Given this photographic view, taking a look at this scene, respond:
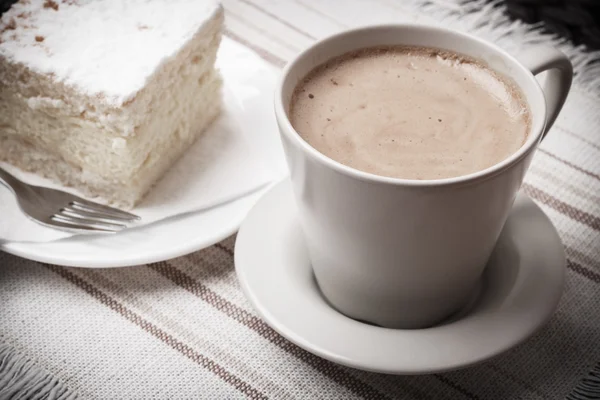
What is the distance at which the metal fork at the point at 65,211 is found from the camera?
1108 millimetres

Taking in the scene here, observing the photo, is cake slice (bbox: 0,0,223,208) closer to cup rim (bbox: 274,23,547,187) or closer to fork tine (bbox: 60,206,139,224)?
fork tine (bbox: 60,206,139,224)

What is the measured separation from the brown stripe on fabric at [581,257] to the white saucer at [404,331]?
137mm

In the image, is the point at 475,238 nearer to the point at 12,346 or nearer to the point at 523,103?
the point at 523,103

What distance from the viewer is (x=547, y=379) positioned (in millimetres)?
921

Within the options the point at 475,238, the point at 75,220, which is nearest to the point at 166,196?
the point at 75,220

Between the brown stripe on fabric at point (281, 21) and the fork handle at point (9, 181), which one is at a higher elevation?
the brown stripe on fabric at point (281, 21)

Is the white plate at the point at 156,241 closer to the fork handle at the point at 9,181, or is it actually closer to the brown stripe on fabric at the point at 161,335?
the brown stripe on fabric at the point at 161,335

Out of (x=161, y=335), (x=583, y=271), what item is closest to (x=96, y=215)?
(x=161, y=335)

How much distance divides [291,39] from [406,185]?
0.90 m

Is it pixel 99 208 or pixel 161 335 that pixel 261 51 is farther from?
pixel 161 335

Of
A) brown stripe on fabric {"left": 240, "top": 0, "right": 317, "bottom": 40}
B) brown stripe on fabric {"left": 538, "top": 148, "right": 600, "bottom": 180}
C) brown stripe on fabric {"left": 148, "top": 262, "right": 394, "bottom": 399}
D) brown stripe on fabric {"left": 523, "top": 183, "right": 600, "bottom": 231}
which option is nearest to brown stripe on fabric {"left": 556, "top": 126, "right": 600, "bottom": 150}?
brown stripe on fabric {"left": 538, "top": 148, "right": 600, "bottom": 180}

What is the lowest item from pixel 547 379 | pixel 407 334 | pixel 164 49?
pixel 547 379

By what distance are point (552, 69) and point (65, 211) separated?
0.80m

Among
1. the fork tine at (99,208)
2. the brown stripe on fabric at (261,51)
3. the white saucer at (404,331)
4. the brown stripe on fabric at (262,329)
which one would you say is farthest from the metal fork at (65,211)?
the brown stripe on fabric at (261,51)
